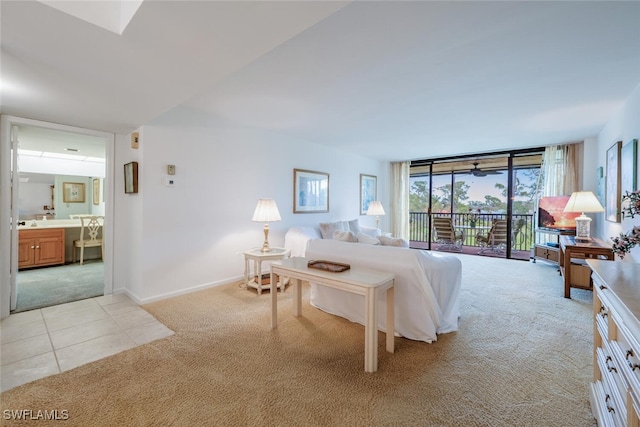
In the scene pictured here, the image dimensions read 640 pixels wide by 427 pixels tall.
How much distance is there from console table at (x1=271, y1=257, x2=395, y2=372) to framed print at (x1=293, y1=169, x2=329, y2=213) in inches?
91.0

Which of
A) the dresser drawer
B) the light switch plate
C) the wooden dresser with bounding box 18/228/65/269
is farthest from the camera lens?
the wooden dresser with bounding box 18/228/65/269

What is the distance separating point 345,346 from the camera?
222cm

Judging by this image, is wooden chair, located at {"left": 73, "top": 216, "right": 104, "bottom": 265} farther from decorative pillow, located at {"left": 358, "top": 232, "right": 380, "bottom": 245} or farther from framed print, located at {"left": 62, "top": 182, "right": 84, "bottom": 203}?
decorative pillow, located at {"left": 358, "top": 232, "right": 380, "bottom": 245}

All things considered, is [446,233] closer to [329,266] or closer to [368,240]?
[368,240]

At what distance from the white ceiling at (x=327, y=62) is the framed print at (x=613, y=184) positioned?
0.53m

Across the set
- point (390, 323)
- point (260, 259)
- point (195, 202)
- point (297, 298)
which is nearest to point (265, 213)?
point (260, 259)

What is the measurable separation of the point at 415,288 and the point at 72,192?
7.82 meters

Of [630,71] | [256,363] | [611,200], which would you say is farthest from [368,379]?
[611,200]

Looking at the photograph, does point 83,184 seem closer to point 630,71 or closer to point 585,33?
point 585,33

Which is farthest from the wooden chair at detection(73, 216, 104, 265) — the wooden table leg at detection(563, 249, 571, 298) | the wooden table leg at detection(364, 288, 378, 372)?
the wooden table leg at detection(563, 249, 571, 298)

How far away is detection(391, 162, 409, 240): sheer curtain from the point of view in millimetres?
7098

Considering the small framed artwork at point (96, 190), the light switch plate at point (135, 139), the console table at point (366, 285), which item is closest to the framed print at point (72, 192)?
the small framed artwork at point (96, 190)

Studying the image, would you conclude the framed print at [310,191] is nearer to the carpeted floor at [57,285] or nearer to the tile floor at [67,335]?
the tile floor at [67,335]

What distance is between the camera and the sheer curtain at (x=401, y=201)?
7.10 m
